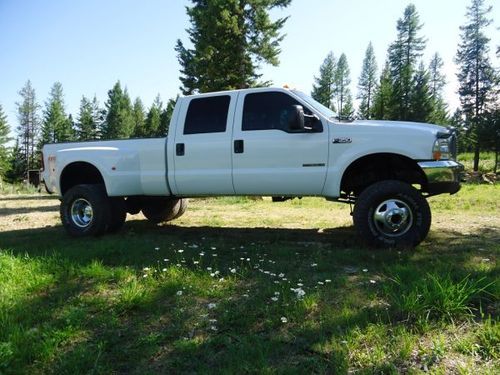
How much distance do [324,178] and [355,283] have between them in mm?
1970

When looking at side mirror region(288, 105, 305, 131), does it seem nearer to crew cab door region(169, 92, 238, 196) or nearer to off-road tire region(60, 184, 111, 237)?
crew cab door region(169, 92, 238, 196)

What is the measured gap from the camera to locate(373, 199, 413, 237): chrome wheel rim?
5.43 m

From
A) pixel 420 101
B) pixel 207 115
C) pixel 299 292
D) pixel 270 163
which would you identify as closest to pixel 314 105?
pixel 270 163

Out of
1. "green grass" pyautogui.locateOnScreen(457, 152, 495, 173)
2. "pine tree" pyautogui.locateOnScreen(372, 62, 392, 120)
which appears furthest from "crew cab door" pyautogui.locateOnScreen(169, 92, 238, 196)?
"green grass" pyautogui.locateOnScreen(457, 152, 495, 173)

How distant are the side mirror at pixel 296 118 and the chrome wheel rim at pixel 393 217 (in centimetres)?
144

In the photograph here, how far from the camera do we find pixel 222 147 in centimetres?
636

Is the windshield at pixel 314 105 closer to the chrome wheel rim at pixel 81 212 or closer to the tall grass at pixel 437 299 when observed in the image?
the tall grass at pixel 437 299

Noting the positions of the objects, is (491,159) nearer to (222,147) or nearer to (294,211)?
(294,211)

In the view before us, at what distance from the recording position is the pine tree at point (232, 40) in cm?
1930

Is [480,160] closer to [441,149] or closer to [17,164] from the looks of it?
[441,149]

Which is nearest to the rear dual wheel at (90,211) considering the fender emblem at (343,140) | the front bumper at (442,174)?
the fender emblem at (343,140)

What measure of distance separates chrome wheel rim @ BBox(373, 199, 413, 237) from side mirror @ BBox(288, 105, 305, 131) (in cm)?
144

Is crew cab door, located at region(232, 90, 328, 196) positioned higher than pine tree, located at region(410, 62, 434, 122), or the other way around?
pine tree, located at region(410, 62, 434, 122)

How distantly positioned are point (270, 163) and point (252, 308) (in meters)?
2.75
